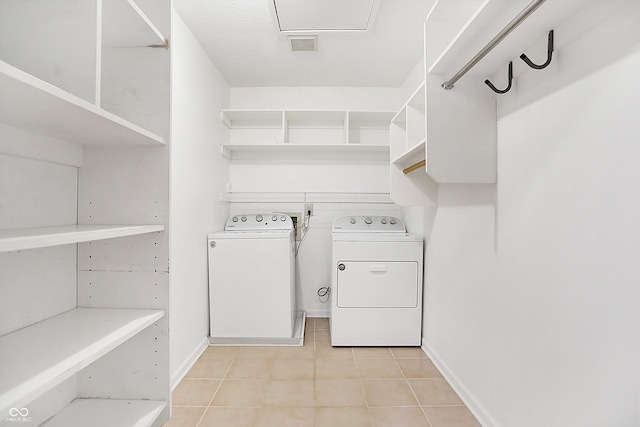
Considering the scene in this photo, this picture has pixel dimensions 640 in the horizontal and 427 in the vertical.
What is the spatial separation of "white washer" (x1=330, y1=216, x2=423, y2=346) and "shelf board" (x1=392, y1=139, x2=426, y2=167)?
1.85ft

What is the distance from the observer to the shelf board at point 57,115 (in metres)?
0.59

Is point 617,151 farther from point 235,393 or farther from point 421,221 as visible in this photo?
point 235,393

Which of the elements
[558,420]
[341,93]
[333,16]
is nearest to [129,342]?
[558,420]

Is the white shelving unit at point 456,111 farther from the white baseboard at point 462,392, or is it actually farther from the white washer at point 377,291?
the white baseboard at point 462,392

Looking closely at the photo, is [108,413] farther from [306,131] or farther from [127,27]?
[306,131]

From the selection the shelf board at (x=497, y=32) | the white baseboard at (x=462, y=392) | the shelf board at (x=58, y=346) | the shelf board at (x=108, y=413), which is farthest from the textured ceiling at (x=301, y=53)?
the white baseboard at (x=462, y=392)

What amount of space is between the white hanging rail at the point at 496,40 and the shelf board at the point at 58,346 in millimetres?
1451

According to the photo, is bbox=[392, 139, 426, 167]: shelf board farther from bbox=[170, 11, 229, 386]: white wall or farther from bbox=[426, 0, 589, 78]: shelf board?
bbox=[170, 11, 229, 386]: white wall

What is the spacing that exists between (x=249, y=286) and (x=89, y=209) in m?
1.44

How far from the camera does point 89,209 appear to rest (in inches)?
42.2

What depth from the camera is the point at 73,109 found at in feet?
2.39

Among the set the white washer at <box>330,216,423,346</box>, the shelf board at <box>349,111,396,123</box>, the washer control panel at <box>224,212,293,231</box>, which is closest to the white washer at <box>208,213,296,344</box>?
the washer control panel at <box>224,212,293,231</box>

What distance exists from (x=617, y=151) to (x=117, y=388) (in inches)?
68.1

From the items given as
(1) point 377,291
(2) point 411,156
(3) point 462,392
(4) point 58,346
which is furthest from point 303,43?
(3) point 462,392
